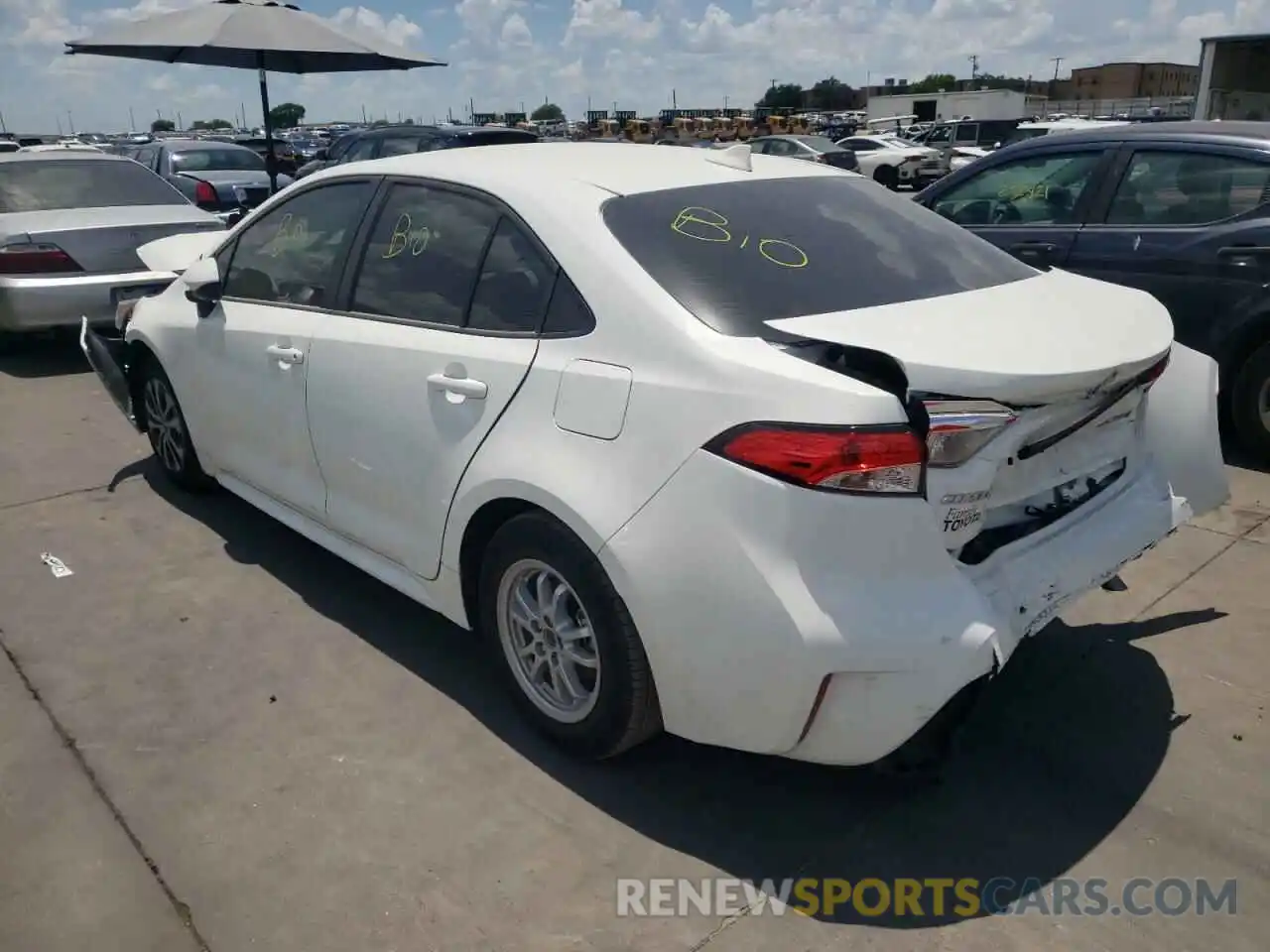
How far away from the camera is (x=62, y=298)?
7.05 meters

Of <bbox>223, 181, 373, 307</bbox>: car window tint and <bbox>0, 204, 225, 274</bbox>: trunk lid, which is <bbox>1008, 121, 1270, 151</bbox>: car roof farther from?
<bbox>0, 204, 225, 274</bbox>: trunk lid

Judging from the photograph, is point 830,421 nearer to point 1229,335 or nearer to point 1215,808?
point 1215,808

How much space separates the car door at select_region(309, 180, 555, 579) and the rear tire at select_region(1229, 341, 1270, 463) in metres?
3.91

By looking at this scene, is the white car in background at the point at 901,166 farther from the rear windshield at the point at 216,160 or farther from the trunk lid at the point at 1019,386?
the trunk lid at the point at 1019,386

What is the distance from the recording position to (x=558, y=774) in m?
2.84

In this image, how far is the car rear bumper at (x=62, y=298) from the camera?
22.9 ft

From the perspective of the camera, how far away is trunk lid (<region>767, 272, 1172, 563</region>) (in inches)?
88.5

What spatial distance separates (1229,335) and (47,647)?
5293 mm

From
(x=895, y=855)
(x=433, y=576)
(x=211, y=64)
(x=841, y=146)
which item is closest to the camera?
(x=895, y=855)

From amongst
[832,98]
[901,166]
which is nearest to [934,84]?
[832,98]

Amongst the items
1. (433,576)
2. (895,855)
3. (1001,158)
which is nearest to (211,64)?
(1001,158)

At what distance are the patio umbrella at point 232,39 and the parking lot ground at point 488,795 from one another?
5.69 m

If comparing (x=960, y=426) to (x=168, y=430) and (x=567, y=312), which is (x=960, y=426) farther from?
(x=168, y=430)

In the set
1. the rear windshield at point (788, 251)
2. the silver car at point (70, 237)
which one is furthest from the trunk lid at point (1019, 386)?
the silver car at point (70, 237)
